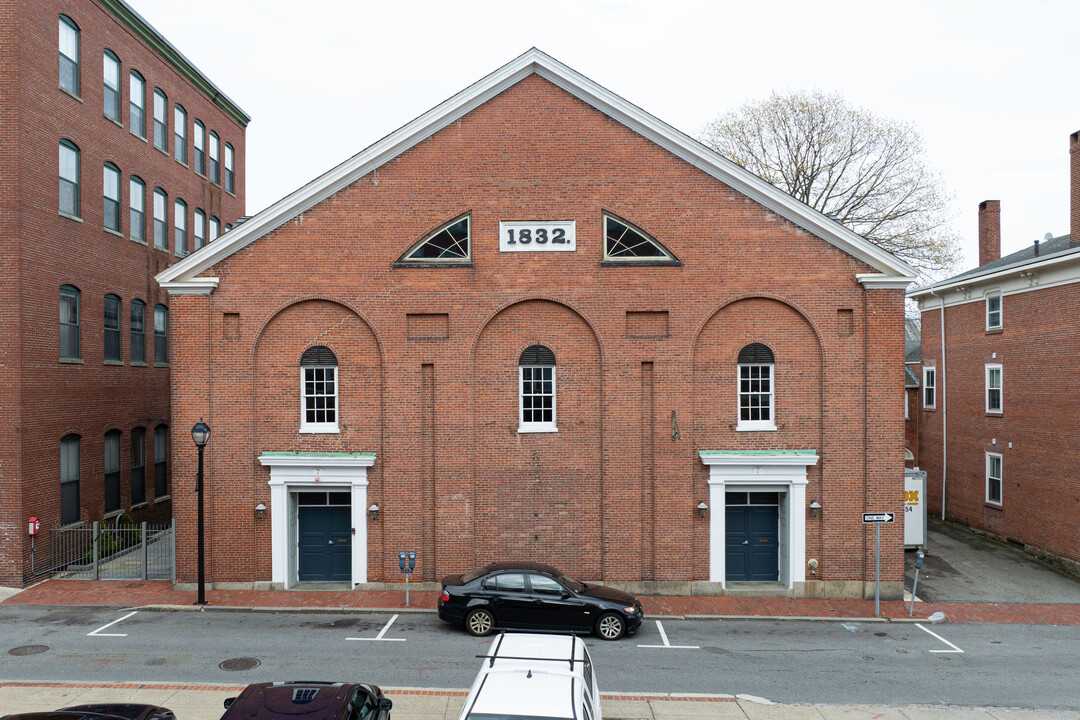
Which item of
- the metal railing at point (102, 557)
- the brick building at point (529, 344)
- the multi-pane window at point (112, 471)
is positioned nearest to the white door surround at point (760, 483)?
the brick building at point (529, 344)

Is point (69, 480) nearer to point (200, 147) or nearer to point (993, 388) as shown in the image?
point (200, 147)

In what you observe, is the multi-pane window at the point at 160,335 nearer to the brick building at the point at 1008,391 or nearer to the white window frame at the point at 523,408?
the white window frame at the point at 523,408

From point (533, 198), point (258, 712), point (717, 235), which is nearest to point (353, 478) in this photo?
point (533, 198)

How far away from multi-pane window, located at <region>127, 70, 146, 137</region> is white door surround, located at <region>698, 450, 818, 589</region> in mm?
22258

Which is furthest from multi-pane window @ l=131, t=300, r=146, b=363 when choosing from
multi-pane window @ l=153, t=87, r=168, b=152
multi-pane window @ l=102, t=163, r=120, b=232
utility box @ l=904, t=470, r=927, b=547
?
utility box @ l=904, t=470, r=927, b=547

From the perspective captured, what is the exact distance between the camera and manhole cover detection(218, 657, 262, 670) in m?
13.2

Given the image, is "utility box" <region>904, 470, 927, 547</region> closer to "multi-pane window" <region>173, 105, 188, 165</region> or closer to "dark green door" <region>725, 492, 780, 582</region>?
"dark green door" <region>725, 492, 780, 582</region>

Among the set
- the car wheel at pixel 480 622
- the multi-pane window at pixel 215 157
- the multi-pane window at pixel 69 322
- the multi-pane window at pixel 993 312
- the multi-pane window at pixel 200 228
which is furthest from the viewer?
the multi-pane window at pixel 215 157

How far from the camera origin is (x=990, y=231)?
97.6 feet

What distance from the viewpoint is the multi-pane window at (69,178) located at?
2084cm

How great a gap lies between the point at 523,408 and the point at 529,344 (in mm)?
1686

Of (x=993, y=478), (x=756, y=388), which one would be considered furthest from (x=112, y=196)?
(x=993, y=478)

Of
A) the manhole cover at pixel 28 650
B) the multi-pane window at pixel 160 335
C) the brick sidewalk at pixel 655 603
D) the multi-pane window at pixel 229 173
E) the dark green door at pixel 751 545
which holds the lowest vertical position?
the brick sidewalk at pixel 655 603

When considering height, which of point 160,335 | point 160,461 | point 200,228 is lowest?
point 160,461
